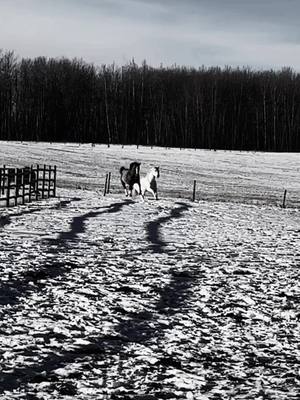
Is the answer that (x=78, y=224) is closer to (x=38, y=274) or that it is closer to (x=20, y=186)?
(x=38, y=274)

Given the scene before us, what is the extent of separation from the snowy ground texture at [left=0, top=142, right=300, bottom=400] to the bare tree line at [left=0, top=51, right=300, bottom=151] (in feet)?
226

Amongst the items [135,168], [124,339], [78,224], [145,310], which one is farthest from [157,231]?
[135,168]

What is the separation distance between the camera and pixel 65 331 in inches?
243

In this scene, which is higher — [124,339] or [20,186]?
[20,186]

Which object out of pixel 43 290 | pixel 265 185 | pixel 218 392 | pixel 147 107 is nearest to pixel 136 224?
pixel 43 290

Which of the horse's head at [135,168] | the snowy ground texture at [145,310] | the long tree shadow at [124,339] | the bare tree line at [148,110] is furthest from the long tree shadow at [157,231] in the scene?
the bare tree line at [148,110]

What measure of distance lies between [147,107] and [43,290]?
8394 centimetres

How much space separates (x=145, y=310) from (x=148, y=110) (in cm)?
8405

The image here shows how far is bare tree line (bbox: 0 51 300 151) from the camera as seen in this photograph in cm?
8662

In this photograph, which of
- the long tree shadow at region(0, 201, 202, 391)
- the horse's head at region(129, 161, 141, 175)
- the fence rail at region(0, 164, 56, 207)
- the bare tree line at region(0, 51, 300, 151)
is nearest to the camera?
the long tree shadow at region(0, 201, 202, 391)

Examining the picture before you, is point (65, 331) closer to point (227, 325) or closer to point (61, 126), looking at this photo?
point (227, 325)

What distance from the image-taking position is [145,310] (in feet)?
23.5

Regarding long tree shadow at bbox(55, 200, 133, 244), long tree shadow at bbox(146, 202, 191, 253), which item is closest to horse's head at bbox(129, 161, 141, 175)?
long tree shadow at bbox(55, 200, 133, 244)

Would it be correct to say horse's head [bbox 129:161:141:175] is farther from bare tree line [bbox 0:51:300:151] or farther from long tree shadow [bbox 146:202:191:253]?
bare tree line [bbox 0:51:300:151]
